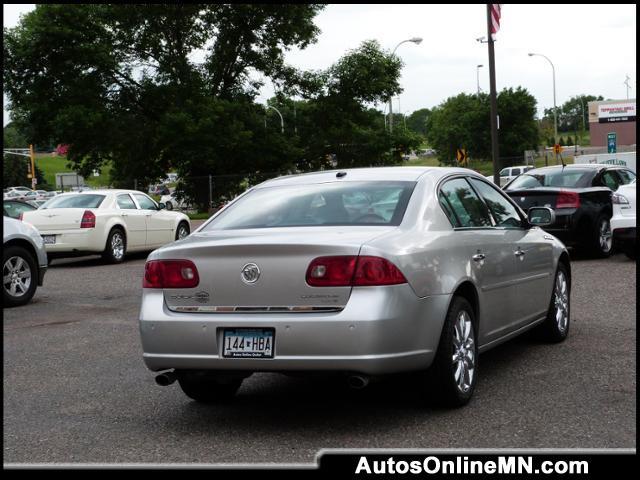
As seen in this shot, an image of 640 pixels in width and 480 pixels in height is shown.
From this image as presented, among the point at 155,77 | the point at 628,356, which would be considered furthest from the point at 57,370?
the point at 155,77

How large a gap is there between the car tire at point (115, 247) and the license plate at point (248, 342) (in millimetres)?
13353

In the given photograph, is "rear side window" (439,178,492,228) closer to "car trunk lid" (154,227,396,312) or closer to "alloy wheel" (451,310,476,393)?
"alloy wheel" (451,310,476,393)

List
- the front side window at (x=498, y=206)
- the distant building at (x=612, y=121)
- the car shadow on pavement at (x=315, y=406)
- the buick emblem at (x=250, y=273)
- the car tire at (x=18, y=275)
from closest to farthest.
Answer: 1. the buick emblem at (x=250, y=273)
2. the car shadow on pavement at (x=315, y=406)
3. the front side window at (x=498, y=206)
4. the car tire at (x=18, y=275)
5. the distant building at (x=612, y=121)

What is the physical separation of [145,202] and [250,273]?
1506cm

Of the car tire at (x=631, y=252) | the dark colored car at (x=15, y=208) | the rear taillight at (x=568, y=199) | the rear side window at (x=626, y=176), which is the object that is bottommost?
→ the car tire at (x=631, y=252)

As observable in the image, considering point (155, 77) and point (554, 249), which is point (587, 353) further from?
point (155, 77)

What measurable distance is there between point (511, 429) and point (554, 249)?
3125 millimetres

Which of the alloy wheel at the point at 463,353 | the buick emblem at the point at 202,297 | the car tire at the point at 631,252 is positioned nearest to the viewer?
the buick emblem at the point at 202,297

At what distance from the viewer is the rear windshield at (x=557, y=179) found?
15.8 metres

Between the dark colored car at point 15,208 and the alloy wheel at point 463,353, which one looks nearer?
the alloy wheel at point 463,353

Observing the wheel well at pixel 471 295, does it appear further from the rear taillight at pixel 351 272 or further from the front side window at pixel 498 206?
the front side window at pixel 498 206

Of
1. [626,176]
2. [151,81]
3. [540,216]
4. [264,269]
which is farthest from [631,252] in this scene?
[151,81]

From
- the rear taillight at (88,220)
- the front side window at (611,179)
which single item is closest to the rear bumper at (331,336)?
the front side window at (611,179)

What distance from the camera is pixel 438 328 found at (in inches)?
220
